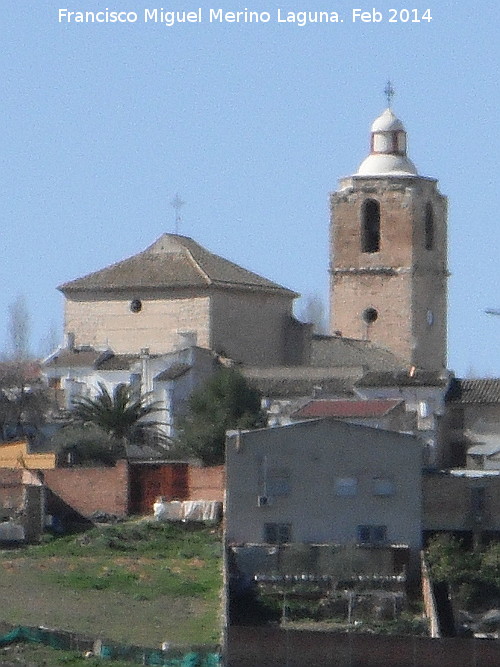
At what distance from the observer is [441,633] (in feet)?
147

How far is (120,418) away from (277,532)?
10.4m

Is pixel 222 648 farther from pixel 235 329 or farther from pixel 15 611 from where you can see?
pixel 235 329

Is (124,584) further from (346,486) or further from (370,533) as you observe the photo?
(346,486)

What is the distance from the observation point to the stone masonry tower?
8088 centimetres

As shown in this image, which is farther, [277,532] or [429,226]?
[429,226]

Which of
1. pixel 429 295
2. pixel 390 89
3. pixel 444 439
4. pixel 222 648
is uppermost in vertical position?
pixel 390 89

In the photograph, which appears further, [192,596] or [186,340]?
[186,340]

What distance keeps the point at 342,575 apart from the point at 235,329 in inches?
884

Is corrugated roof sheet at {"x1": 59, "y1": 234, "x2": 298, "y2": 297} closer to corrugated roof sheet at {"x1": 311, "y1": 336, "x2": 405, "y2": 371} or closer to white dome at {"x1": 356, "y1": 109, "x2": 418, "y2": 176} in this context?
corrugated roof sheet at {"x1": 311, "y1": 336, "x2": 405, "y2": 371}

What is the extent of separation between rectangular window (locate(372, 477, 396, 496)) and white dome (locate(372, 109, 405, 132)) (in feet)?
97.0

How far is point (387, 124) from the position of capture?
3179 inches

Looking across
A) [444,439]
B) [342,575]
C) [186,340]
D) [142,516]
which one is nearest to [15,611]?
[342,575]

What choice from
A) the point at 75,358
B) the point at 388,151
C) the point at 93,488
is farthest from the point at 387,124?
the point at 93,488

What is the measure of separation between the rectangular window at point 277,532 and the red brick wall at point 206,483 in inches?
137
